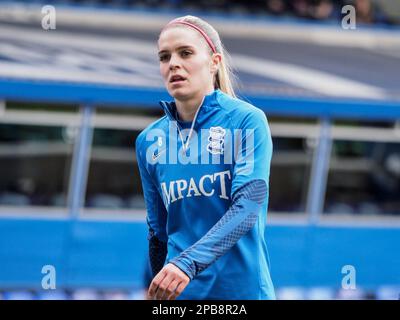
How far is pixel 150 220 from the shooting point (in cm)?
386

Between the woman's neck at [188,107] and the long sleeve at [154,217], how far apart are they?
0.22 meters

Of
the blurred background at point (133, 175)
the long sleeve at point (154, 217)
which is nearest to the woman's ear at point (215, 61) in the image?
the long sleeve at point (154, 217)

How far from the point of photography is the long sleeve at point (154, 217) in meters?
3.82

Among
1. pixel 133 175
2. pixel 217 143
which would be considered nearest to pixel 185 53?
pixel 217 143

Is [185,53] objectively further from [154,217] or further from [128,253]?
[128,253]

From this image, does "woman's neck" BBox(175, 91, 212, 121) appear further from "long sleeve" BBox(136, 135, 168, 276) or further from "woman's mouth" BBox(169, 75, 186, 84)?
"long sleeve" BBox(136, 135, 168, 276)

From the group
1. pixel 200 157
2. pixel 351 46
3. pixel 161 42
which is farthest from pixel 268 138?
pixel 351 46

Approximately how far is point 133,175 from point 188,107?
20.2 ft

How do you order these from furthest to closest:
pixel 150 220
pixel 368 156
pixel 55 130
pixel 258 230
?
pixel 368 156, pixel 55 130, pixel 150 220, pixel 258 230

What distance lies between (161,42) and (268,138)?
1.47ft

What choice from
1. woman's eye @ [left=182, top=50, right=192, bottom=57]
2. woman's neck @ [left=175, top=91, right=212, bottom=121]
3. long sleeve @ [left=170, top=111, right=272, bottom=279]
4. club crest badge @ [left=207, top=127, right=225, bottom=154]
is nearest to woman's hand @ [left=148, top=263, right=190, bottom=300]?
long sleeve @ [left=170, top=111, right=272, bottom=279]

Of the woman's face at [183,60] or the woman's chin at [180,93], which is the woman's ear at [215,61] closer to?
the woman's face at [183,60]

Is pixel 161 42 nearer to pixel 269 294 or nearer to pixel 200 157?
pixel 200 157

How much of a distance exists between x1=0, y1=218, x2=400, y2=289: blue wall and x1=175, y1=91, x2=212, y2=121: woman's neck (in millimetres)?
5755
